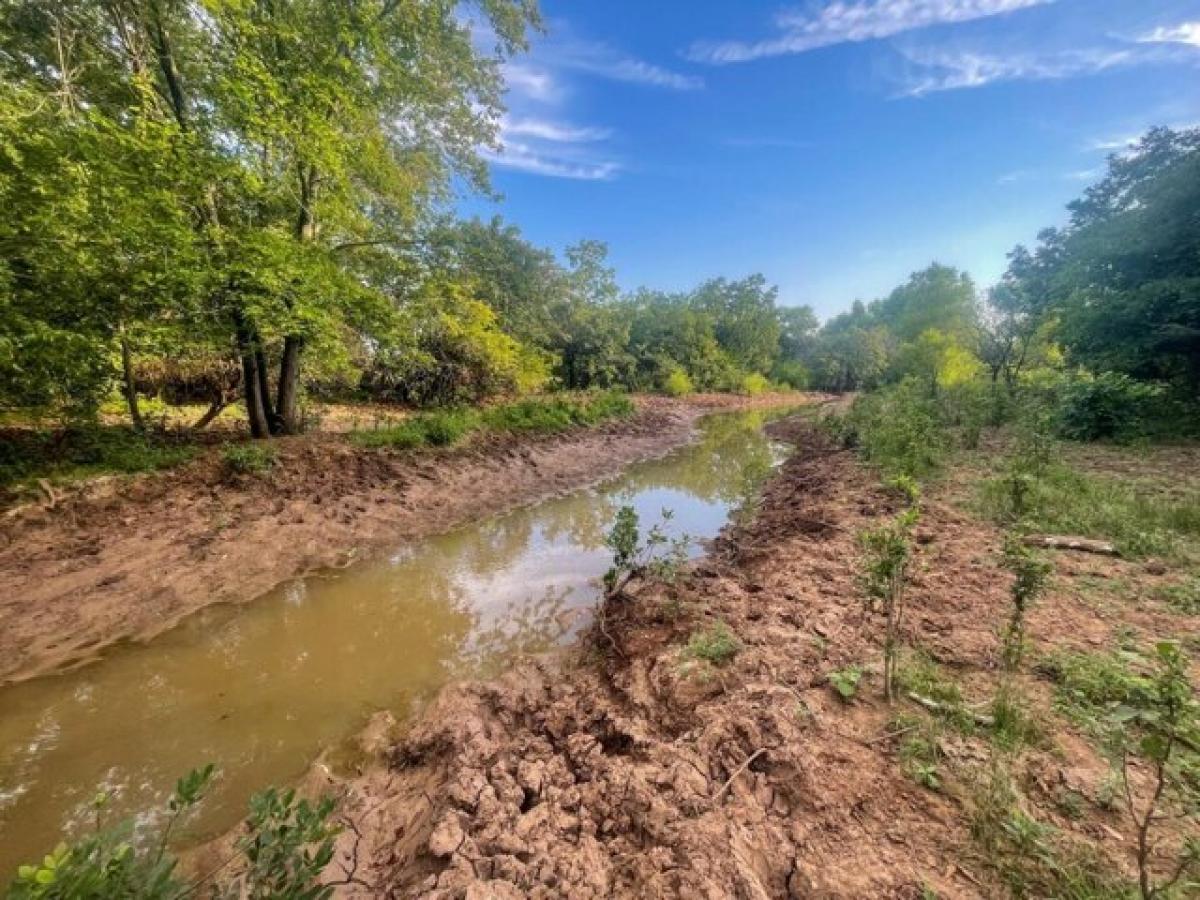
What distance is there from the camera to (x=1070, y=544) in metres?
5.12

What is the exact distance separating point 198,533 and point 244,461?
5.39 ft

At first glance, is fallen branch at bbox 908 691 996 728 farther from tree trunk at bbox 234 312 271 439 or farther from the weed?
tree trunk at bbox 234 312 271 439

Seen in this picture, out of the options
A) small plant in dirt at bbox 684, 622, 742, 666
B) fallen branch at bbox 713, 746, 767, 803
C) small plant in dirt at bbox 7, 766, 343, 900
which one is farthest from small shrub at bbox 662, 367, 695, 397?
small plant in dirt at bbox 7, 766, 343, 900

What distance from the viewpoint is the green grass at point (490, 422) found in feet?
33.1

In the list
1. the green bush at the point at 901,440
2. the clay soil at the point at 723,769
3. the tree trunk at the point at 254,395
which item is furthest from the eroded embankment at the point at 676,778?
the tree trunk at the point at 254,395

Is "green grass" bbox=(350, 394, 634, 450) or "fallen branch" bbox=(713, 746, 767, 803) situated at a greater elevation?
"green grass" bbox=(350, 394, 634, 450)

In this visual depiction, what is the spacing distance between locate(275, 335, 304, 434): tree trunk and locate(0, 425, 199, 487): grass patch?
222 cm

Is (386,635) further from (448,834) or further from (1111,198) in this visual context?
(1111,198)

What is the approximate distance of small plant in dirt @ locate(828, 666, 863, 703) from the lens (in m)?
3.05

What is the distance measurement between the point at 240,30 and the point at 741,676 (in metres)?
10.6

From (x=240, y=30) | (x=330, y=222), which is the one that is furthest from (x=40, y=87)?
(x=330, y=222)

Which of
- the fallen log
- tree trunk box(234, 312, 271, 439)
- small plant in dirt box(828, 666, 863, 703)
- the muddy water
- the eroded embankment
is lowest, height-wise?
the muddy water

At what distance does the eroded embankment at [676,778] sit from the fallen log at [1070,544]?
53.8 inches

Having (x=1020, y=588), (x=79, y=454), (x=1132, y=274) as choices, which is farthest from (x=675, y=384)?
(x=1020, y=588)
